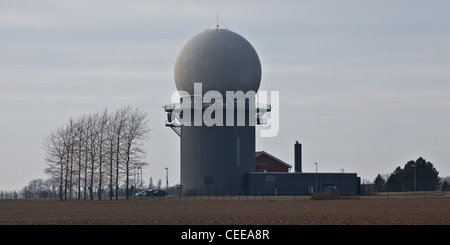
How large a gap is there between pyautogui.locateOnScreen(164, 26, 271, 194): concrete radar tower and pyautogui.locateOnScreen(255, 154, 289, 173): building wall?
25.9 ft

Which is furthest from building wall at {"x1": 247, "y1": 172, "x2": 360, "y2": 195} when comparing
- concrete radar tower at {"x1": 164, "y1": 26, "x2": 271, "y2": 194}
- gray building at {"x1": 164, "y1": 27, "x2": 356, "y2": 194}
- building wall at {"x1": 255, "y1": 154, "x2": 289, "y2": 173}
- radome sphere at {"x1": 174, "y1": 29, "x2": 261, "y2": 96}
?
radome sphere at {"x1": 174, "y1": 29, "x2": 261, "y2": 96}

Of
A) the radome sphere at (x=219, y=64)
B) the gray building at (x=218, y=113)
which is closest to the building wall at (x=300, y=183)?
the gray building at (x=218, y=113)

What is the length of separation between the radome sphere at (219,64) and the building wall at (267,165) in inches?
506

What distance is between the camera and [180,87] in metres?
85.3

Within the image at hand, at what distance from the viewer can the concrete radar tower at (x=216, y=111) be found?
273 feet

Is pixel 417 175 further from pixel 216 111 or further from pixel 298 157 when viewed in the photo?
pixel 216 111

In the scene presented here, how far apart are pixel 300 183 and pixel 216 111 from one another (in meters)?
12.3

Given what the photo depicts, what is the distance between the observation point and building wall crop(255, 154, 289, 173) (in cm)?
9594

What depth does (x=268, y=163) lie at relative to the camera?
9712cm

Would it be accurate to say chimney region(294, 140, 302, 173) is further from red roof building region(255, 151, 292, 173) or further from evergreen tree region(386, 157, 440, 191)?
evergreen tree region(386, 157, 440, 191)

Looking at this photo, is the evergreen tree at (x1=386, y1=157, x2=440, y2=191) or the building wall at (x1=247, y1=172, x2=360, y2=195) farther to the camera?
the evergreen tree at (x1=386, y1=157, x2=440, y2=191)
